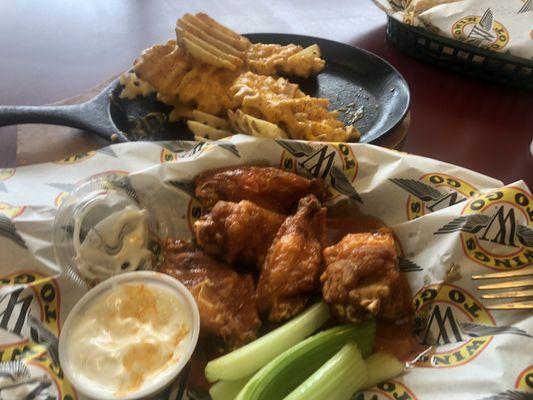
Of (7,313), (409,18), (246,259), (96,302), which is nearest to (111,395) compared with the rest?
(96,302)

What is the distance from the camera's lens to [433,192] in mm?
1713

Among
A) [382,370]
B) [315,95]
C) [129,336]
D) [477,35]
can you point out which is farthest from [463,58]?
[129,336]

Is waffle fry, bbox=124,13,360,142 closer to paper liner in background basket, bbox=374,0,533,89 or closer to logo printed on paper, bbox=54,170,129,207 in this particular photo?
logo printed on paper, bbox=54,170,129,207

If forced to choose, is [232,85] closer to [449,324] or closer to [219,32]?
[219,32]

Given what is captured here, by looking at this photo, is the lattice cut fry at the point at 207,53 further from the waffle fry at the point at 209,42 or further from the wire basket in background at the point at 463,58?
the wire basket in background at the point at 463,58

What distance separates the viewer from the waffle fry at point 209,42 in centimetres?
233

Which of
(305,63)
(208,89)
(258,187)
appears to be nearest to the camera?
(258,187)

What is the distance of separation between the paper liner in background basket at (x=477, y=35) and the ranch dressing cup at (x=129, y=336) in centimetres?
216

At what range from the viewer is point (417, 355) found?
1.46m

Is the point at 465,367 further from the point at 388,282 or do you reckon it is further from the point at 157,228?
the point at 157,228

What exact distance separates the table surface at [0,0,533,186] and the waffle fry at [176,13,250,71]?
83cm

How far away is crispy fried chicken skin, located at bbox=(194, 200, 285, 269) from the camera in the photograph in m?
1.63

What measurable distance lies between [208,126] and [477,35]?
1.62 m

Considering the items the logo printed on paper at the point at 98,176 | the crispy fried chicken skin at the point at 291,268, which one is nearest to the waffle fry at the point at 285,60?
the logo printed on paper at the point at 98,176
